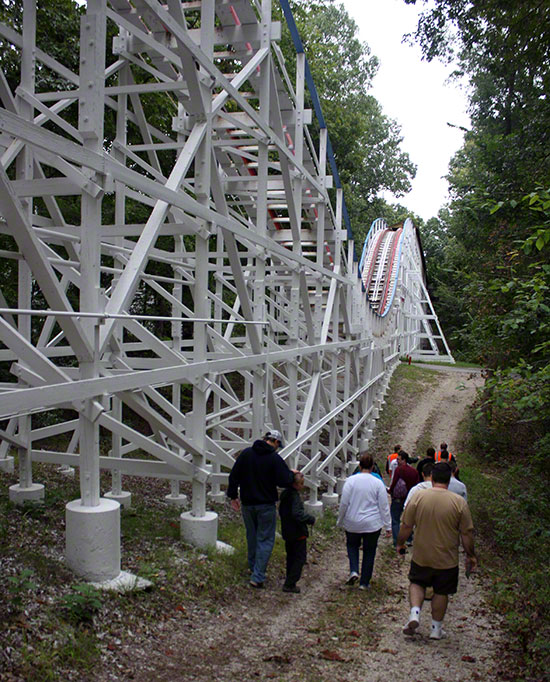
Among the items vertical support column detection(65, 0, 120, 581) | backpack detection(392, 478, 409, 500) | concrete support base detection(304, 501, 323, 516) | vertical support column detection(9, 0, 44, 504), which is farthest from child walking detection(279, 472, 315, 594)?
concrete support base detection(304, 501, 323, 516)

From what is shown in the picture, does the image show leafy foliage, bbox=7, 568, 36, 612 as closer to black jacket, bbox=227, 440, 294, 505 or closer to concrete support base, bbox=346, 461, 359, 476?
black jacket, bbox=227, 440, 294, 505

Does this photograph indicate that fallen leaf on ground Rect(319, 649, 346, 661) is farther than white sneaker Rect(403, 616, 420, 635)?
No

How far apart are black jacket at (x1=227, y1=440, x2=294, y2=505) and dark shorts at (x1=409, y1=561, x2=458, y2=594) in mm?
1447

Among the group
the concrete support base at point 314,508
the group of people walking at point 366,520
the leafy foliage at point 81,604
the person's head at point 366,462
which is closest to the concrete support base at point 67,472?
the concrete support base at point 314,508

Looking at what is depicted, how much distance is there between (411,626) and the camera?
5.23 meters

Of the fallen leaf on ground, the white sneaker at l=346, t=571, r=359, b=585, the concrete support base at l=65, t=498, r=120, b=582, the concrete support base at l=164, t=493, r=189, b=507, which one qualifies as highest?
the concrete support base at l=65, t=498, r=120, b=582

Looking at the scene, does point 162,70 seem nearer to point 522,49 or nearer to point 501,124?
point 522,49

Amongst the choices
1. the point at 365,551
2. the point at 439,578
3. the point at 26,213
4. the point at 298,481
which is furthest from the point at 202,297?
the point at 439,578

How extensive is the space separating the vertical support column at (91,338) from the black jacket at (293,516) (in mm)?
1930

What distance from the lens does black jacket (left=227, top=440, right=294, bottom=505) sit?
6105 mm

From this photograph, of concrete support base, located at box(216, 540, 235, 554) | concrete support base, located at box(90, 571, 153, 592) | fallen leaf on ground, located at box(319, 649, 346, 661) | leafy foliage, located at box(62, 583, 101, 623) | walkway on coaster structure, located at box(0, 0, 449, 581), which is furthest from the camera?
concrete support base, located at box(216, 540, 235, 554)

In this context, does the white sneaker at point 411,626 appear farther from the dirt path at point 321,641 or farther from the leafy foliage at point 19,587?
the leafy foliage at point 19,587

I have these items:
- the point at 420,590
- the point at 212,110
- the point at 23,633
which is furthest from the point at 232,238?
the point at 23,633

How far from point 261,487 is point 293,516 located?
1.43ft
